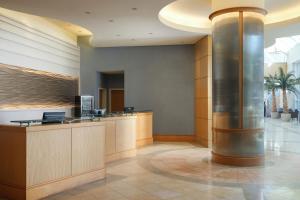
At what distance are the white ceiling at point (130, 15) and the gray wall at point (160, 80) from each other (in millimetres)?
582

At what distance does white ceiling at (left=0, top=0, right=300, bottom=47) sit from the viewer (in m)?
6.37

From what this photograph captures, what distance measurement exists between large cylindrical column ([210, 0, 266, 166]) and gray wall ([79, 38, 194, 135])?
12.9ft

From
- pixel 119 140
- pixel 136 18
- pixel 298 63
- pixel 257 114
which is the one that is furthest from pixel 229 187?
pixel 298 63

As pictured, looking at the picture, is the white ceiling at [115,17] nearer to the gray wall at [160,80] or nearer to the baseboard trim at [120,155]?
the gray wall at [160,80]

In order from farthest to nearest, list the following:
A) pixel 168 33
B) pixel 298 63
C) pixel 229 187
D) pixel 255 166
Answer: pixel 298 63 < pixel 168 33 < pixel 255 166 < pixel 229 187

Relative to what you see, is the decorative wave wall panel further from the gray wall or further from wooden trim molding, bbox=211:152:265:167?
wooden trim molding, bbox=211:152:265:167

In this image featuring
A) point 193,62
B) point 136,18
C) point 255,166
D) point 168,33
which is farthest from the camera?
point 193,62

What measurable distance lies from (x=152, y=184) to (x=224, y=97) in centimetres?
295

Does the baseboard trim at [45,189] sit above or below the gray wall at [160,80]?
below

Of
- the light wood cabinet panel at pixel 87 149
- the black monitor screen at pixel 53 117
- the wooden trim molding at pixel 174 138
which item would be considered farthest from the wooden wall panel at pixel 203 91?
the black monitor screen at pixel 53 117

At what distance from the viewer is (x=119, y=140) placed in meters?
7.46

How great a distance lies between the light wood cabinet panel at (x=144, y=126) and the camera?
9625 mm

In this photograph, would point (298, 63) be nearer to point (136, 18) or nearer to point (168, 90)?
point (168, 90)

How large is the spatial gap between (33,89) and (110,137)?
3212 mm
